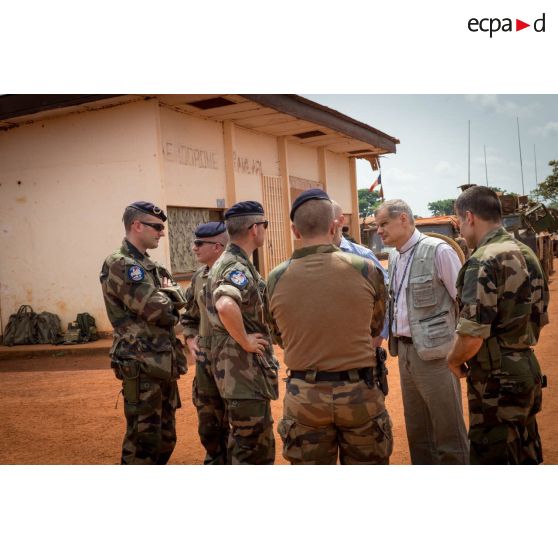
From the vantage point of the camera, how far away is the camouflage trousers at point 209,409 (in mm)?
3713

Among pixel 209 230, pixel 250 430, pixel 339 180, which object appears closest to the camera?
pixel 250 430

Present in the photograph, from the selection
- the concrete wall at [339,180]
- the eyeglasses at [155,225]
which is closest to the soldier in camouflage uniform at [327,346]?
the eyeglasses at [155,225]

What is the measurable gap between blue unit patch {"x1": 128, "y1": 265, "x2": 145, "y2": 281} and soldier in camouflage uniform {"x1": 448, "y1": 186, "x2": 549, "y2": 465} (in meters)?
1.90

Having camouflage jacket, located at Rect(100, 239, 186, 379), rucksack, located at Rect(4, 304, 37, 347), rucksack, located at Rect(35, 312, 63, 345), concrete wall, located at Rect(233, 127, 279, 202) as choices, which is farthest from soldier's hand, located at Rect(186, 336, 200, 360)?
concrete wall, located at Rect(233, 127, 279, 202)

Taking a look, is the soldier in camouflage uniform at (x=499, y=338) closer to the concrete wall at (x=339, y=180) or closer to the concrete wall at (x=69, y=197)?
the concrete wall at (x=69, y=197)

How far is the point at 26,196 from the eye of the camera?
31.3 feet

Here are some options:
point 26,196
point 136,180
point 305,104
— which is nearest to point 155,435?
point 136,180

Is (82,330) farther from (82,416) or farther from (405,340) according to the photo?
(405,340)

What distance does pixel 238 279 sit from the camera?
3.13 metres

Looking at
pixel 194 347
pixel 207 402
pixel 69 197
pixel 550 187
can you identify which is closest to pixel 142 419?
pixel 207 402

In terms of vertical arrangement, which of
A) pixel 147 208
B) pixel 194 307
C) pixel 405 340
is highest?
pixel 147 208

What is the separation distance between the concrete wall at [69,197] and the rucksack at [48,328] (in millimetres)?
158

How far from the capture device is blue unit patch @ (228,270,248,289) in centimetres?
312

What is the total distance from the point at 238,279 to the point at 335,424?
0.94m
